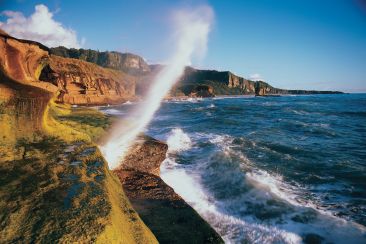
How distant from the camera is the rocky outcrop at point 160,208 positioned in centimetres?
443

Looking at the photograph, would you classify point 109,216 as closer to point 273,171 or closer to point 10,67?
point 10,67

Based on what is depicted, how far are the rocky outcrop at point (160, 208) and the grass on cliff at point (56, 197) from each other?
906 mm

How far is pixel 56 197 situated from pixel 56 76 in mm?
42823

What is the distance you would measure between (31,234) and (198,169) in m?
8.28

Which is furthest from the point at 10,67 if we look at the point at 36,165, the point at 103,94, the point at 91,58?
the point at 91,58

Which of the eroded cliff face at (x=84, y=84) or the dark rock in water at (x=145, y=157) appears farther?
the eroded cliff face at (x=84, y=84)

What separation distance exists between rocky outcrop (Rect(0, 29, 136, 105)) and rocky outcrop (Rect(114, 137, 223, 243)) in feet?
9.69

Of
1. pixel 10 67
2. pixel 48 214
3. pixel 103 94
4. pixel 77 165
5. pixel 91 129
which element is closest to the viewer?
pixel 48 214

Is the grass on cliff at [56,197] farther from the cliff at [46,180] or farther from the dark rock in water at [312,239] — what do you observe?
the dark rock in water at [312,239]

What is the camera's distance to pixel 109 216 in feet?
10.5

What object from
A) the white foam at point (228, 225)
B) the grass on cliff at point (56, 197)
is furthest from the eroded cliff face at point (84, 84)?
the grass on cliff at point (56, 197)

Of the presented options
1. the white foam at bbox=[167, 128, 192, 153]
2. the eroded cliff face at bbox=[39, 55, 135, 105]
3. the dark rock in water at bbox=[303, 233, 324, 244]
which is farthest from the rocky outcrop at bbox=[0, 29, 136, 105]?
the dark rock in water at bbox=[303, 233, 324, 244]

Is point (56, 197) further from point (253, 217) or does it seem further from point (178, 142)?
point (178, 142)

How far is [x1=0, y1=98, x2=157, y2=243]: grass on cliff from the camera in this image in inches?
112
